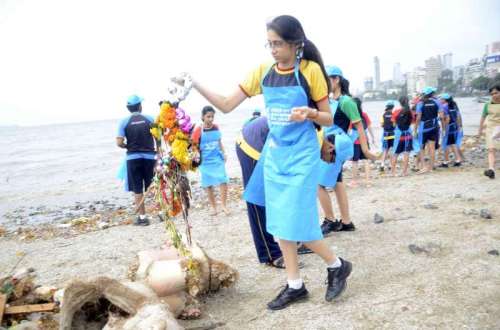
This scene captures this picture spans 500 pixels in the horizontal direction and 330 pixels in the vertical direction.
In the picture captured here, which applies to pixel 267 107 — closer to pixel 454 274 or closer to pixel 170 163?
pixel 170 163

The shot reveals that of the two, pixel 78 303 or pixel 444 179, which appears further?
pixel 444 179

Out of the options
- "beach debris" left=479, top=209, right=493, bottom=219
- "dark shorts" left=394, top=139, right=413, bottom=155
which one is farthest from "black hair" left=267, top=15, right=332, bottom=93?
"dark shorts" left=394, top=139, right=413, bottom=155

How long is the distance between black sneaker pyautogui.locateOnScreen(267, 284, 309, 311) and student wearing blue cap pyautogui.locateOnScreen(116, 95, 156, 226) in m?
4.27

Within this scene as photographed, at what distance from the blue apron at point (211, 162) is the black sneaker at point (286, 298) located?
157 inches

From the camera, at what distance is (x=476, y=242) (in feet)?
12.7

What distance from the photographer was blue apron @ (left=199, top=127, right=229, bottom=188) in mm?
6906

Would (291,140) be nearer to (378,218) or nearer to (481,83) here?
(378,218)

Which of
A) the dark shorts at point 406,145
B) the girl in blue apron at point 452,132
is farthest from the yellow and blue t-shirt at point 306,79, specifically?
the girl in blue apron at point 452,132

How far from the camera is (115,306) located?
257cm

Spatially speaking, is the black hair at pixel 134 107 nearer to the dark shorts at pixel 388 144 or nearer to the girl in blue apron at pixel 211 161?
the girl in blue apron at pixel 211 161

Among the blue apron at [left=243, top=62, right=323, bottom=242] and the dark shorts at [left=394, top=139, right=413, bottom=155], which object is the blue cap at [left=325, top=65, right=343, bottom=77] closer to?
the blue apron at [left=243, top=62, right=323, bottom=242]

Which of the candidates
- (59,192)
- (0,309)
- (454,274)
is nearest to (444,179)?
(454,274)

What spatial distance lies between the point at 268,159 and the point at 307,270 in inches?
55.5

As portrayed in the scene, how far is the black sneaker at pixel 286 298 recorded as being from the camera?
2.96 meters
